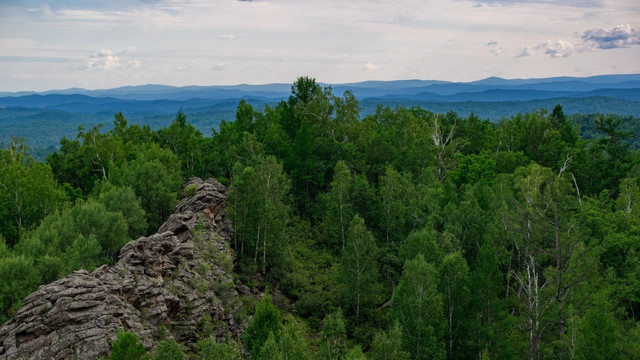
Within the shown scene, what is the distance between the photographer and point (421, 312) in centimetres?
3794

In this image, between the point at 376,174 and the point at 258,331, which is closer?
the point at 258,331

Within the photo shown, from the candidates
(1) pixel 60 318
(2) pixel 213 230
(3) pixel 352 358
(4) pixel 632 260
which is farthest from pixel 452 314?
(1) pixel 60 318

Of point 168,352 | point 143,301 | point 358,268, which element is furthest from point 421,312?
point 143,301

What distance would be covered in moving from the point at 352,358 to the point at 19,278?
25758 mm

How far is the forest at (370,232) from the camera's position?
35.8 m

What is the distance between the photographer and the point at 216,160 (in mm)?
71375

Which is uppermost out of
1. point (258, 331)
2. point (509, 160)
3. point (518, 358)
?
point (509, 160)

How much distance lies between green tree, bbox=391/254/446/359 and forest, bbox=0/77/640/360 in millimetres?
119

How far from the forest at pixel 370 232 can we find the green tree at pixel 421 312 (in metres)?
0.12

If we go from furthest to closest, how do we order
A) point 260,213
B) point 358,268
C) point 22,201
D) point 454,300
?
point 22,201, point 260,213, point 358,268, point 454,300

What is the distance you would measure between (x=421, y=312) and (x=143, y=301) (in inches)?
835

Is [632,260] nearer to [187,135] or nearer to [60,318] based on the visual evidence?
[60,318]

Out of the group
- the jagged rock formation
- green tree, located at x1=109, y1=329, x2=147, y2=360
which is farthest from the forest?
the jagged rock formation

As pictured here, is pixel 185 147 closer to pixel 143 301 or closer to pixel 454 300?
pixel 143 301
